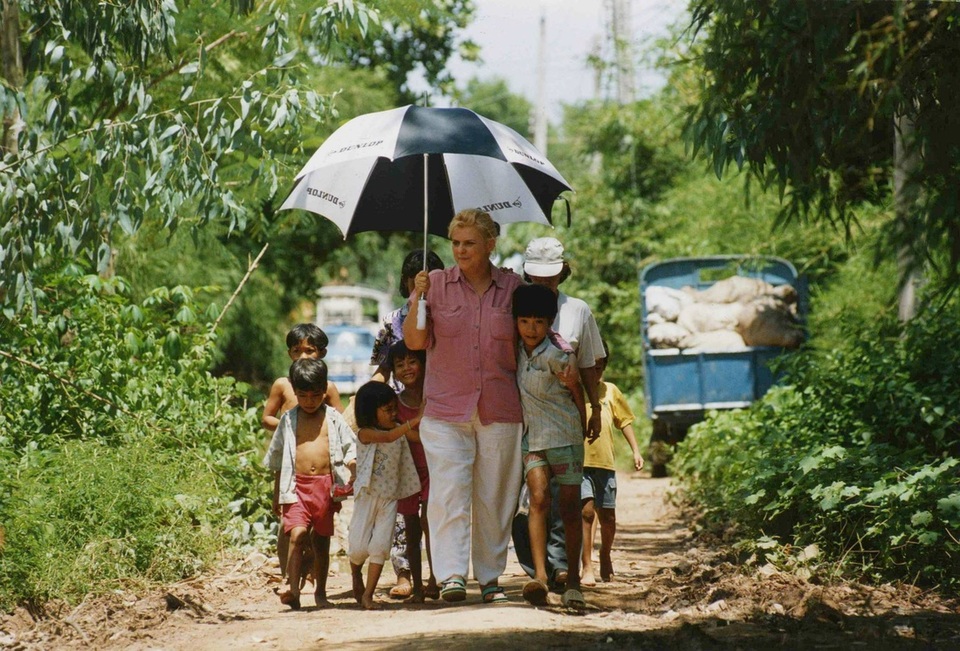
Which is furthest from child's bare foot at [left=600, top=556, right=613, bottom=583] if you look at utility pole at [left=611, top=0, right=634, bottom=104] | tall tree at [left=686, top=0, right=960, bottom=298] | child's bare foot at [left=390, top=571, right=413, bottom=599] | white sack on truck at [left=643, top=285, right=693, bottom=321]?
utility pole at [left=611, top=0, right=634, bottom=104]

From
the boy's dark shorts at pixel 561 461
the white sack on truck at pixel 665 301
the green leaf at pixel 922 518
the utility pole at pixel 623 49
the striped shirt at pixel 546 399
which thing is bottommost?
the green leaf at pixel 922 518

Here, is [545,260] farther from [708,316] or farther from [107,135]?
[708,316]

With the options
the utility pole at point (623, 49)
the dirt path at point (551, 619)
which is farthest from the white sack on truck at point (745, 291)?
the utility pole at point (623, 49)

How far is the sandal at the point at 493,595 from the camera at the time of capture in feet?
22.9

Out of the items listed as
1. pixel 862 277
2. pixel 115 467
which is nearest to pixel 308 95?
pixel 115 467

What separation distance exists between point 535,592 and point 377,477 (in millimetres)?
1167

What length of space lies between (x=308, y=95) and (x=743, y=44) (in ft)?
13.0

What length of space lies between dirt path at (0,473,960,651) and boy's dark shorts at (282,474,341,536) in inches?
19.1

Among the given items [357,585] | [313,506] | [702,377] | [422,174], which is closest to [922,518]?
[357,585]

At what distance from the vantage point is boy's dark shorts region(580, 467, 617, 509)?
316 inches

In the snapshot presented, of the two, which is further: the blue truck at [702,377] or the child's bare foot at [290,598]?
the blue truck at [702,377]

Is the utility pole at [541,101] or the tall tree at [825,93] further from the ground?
the utility pole at [541,101]

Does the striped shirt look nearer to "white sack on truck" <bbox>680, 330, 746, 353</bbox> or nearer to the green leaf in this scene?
the green leaf

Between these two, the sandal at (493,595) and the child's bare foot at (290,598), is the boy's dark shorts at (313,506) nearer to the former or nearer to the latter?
the child's bare foot at (290,598)
